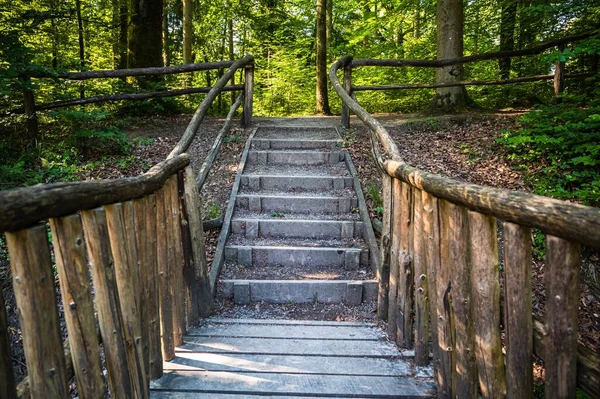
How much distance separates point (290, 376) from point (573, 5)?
24.6ft

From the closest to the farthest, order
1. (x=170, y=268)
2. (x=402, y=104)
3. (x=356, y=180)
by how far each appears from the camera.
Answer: (x=170, y=268)
(x=356, y=180)
(x=402, y=104)

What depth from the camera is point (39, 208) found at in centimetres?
135

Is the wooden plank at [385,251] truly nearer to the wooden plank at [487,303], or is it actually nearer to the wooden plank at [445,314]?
the wooden plank at [445,314]

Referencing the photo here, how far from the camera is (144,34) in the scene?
9.29 metres

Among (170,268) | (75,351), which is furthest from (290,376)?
(75,351)

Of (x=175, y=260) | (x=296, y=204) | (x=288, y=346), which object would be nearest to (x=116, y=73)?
(x=296, y=204)

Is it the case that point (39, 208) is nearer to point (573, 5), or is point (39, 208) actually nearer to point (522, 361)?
point (522, 361)

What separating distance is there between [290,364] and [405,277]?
1.03 m

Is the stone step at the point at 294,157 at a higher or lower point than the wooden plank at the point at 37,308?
higher

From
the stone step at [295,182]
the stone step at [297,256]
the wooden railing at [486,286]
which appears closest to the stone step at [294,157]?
the stone step at [295,182]

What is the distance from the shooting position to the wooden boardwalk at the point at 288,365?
2.40 meters

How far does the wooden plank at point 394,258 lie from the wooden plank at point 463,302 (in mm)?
1010

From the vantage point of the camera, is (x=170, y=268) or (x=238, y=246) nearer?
(x=170, y=268)

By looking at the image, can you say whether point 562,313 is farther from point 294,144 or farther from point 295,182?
point 294,144
